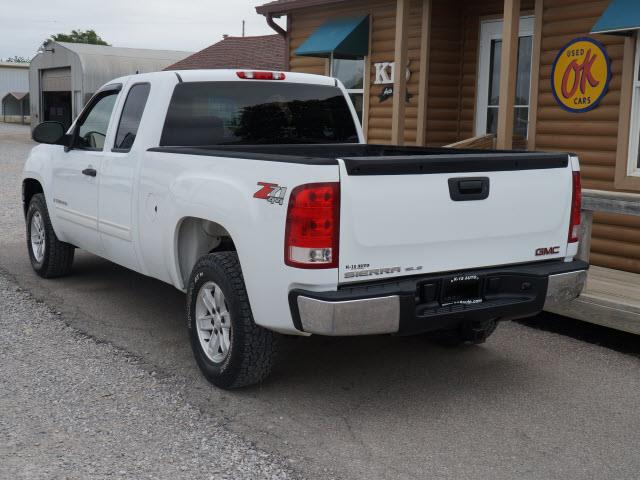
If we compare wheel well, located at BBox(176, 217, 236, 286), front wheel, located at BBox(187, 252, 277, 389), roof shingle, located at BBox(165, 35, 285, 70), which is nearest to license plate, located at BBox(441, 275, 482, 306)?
front wheel, located at BBox(187, 252, 277, 389)

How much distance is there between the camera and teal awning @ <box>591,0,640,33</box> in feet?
24.3

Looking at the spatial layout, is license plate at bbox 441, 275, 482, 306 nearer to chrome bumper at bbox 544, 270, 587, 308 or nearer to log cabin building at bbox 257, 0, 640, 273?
chrome bumper at bbox 544, 270, 587, 308

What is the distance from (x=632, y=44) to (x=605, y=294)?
305cm

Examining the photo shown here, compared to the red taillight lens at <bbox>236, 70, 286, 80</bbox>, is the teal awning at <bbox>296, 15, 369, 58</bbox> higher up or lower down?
higher up

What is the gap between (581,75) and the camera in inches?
344

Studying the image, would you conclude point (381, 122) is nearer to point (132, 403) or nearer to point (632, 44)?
point (632, 44)

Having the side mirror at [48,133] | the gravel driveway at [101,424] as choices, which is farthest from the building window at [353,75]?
the gravel driveway at [101,424]

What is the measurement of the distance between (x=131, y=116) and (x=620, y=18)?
4.63 metres

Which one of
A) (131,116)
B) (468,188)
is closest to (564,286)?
(468,188)

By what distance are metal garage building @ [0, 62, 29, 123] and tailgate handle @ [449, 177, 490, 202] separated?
183 ft

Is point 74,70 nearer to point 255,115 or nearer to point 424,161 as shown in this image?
point 255,115

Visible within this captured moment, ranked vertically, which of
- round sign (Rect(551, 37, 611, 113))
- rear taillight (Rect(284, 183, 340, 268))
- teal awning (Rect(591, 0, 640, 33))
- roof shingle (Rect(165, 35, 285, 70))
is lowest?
rear taillight (Rect(284, 183, 340, 268))

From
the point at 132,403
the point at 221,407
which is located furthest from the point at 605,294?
the point at 132,403

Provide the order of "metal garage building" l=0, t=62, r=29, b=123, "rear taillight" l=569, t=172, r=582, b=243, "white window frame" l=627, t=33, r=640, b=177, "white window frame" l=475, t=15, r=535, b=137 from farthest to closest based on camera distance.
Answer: "metal garage building" l=0, t=62, r=29, b=123 < "white window frame" l=475, t=15, r=535, b=137 < "white window frame" l=627, t=33, r=640, b=177 < "rear taillight" l=569, t=172, r=582, b=243
